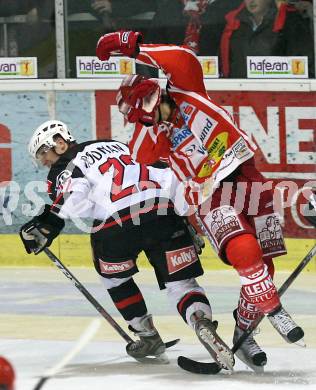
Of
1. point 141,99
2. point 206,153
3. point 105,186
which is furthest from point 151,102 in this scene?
point 105,186

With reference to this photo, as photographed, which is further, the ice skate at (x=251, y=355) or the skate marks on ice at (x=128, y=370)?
the ice skate at (x=251, y=355)

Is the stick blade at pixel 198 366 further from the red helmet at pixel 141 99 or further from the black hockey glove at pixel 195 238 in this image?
the red helmet at pixel 141 99

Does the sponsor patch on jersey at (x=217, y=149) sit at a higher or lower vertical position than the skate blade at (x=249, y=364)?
higher

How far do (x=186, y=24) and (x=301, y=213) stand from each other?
144 cm

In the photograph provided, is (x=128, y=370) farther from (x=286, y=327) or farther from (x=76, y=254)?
(x=76, y=254)

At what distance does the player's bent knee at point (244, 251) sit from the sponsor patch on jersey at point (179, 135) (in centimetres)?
53

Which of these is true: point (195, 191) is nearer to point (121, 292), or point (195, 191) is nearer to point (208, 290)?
point (121, 292)

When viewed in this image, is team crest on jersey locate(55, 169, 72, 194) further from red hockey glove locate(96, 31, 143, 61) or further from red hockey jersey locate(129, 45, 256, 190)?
red hockey glove locate(96, 31, 143, 61)

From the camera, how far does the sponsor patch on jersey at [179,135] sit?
233 inches

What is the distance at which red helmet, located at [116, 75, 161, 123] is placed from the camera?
5828 mm

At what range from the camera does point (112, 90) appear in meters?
9.25

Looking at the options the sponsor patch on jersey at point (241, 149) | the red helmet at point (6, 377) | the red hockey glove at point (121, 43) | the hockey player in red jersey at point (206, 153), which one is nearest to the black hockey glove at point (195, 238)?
the hockey player in red jersey at point (206, 153)

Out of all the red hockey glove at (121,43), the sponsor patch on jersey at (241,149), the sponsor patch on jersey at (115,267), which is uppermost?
the red hockey glove at (121,43)

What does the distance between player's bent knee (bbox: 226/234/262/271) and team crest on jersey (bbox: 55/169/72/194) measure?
2.86ft
